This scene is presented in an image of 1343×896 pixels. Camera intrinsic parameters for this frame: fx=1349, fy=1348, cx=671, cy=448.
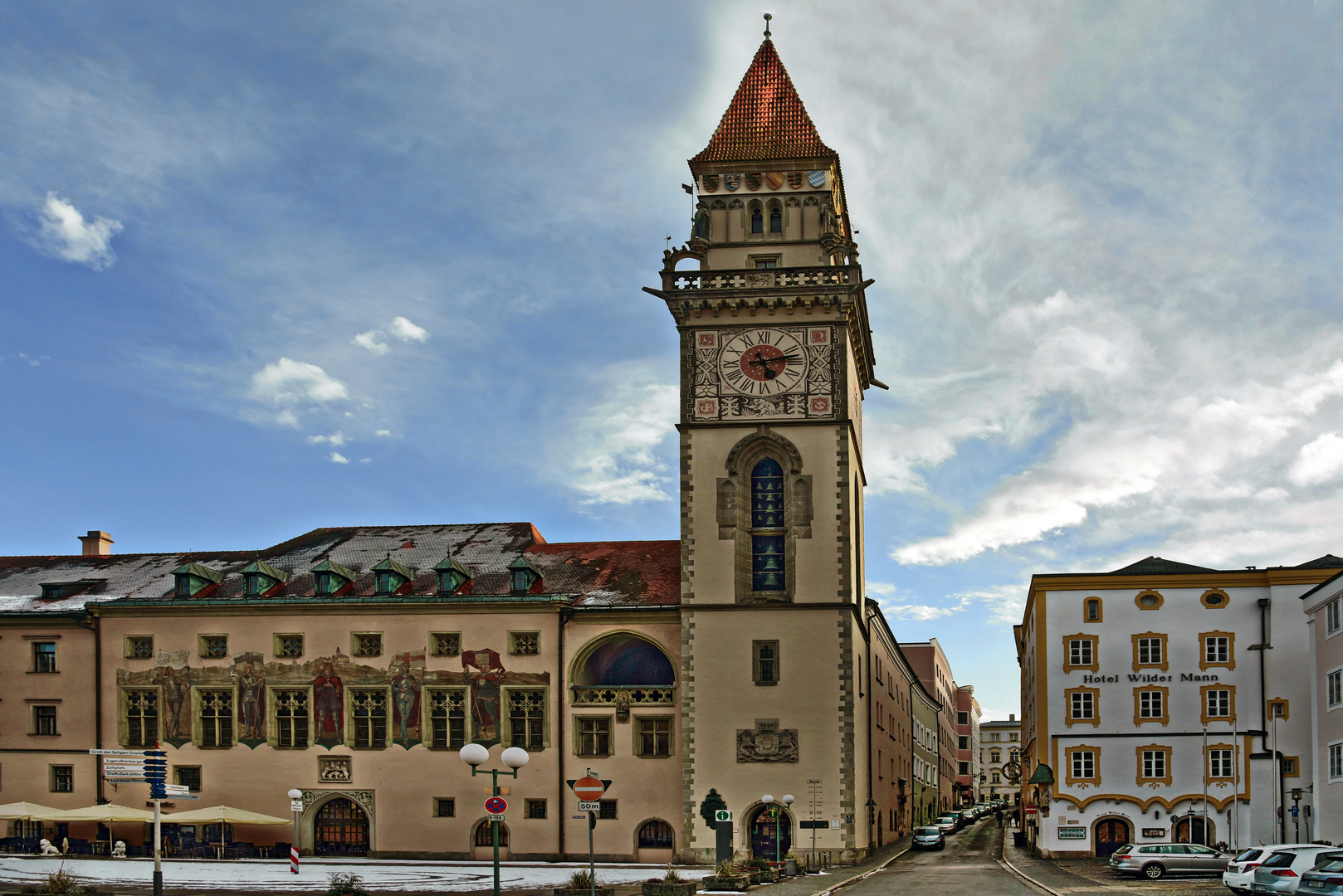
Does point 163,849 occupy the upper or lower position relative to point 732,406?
lower

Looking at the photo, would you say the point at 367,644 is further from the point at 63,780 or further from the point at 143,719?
the point at 63,780

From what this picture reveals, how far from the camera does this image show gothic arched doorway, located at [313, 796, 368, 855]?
53156 mm

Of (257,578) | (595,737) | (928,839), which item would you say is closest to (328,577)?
(257,578)

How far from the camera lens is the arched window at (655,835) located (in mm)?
51812

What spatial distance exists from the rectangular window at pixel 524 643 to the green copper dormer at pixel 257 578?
10.8 m

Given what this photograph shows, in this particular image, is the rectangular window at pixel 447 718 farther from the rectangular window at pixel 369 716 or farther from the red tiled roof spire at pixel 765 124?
the red tiled roof spire at pixel 765 124

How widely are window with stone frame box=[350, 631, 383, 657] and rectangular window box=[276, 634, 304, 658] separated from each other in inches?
87.5

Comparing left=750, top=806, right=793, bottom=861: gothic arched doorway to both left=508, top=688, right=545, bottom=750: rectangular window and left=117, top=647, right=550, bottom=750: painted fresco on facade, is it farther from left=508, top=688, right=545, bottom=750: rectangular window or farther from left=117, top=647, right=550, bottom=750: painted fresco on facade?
left=117, top=647, right=550, bottom=750: painted fresco on facade

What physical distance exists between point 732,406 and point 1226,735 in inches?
902

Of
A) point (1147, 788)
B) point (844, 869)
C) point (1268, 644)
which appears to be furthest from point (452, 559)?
point (1268, 644)

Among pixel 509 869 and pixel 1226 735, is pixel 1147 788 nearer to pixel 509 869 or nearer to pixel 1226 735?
pixel 1226 735

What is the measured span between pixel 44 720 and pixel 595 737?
23103 mm

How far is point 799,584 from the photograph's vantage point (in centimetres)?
5159

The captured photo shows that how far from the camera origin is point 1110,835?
5238 centimetres
